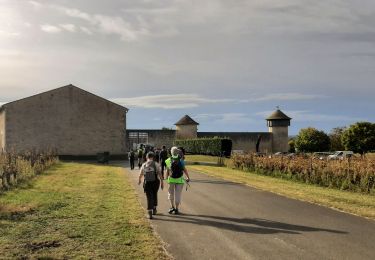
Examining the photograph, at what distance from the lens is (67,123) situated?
190 feet

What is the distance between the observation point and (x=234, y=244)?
9.59m

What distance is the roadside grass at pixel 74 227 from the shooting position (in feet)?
29.6

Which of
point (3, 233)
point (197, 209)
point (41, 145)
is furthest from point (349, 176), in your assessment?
point (41, 145)

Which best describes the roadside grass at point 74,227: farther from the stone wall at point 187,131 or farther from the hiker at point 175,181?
the stone wall at point 187,131

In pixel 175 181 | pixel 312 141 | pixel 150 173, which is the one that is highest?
pixel 312 141

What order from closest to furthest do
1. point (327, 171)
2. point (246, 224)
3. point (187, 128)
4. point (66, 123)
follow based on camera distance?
point (246, 224)
point (327, 171)
point (66, 123)
point (187, 128)

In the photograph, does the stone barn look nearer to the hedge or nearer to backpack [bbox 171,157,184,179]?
the hedge

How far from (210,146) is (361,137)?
2868 centimetres

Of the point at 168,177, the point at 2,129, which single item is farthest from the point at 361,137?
the point at 168,177

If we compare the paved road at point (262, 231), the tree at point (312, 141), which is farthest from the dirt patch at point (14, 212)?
the tree at point (312, 141)

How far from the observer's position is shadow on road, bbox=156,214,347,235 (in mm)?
10984

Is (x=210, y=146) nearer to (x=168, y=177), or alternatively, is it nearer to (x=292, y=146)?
(x=292, y=146)

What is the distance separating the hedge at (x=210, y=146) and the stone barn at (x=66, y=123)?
10826mm

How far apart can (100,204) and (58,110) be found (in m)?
43.8
